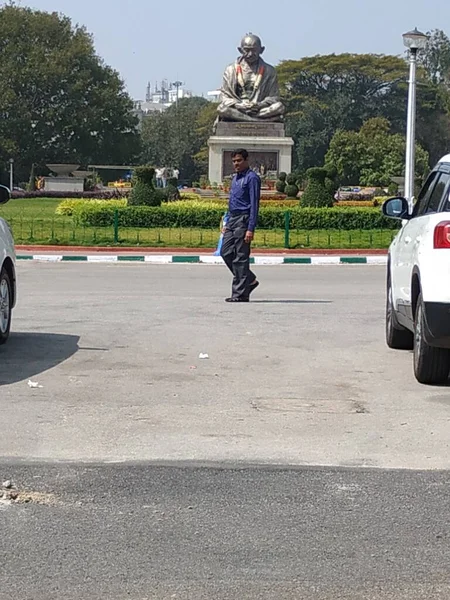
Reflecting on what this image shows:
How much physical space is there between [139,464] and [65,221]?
24.4 m

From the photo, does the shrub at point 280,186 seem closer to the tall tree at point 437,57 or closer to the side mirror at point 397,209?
the side mirror at point 397,209

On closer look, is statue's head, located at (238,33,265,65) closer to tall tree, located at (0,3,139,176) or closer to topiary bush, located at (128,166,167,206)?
topiary bush, located at (128,166,167,206)

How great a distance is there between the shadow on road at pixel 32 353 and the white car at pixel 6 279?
0.18m

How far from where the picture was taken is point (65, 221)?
1176 inches

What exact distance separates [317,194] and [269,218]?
13.1 ft

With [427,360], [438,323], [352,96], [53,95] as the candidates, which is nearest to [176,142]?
[352,96]

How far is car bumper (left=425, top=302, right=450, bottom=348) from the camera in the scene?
7566 mm

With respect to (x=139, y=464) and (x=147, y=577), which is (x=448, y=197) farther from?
(x=147, y=577)

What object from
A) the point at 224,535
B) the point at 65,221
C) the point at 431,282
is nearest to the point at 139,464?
the point at 224,535

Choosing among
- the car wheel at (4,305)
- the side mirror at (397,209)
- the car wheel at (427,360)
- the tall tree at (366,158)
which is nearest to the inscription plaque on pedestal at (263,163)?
the tall tree at (366,158)

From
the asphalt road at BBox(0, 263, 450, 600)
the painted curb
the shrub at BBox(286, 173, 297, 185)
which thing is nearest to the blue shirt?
the asphalt road at BBox(0, 263, 450, 600)

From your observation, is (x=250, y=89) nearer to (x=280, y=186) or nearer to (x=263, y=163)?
(x=263, y=163)

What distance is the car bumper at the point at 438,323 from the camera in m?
7.57

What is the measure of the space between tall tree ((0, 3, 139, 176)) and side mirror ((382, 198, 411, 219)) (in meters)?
65.8
